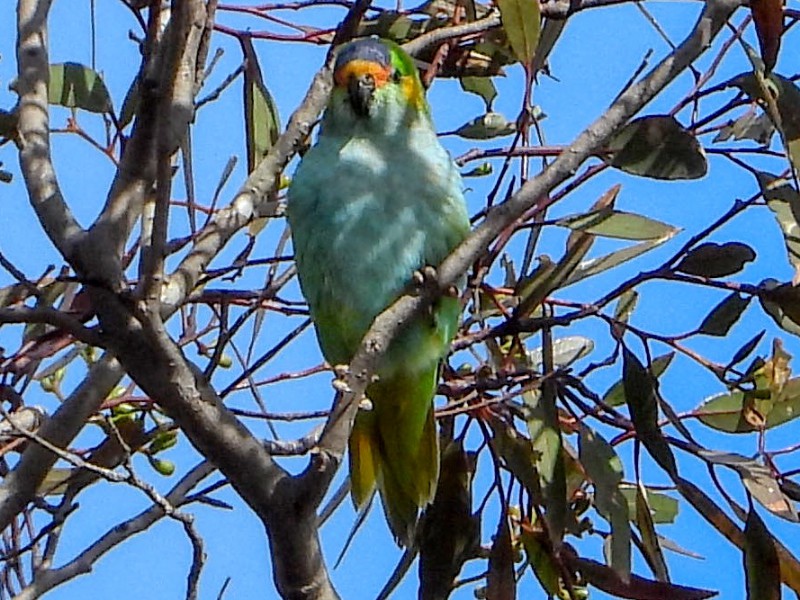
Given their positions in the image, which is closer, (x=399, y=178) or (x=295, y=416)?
(x=295, y=416)

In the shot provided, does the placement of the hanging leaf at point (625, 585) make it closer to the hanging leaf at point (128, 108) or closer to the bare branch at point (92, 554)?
the bare branch at point (92, 554)

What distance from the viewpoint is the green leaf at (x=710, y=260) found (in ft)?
4.55

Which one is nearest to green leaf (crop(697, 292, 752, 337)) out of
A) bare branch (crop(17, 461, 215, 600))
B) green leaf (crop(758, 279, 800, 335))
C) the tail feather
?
green leaf (crop(758, 279, 800, 335))

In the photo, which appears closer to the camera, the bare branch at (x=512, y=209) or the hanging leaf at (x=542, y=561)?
the bare branch at (x=512, y=209)

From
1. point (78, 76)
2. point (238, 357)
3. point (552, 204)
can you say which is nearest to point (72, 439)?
point (238, 357)

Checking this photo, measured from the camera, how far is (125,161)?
3.98ft

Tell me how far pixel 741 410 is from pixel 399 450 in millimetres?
444

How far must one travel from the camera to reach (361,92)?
1738 mm

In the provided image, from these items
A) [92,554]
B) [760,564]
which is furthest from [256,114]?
[760,564]

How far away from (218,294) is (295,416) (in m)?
0.17

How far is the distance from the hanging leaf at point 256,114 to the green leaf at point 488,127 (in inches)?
11.5

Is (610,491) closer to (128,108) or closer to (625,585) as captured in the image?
(625,585)

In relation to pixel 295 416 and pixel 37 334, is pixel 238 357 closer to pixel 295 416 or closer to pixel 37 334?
pixel 295 416

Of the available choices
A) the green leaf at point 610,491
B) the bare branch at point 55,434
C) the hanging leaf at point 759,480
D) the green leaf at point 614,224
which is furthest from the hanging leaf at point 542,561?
the bare branch at point 55,434
